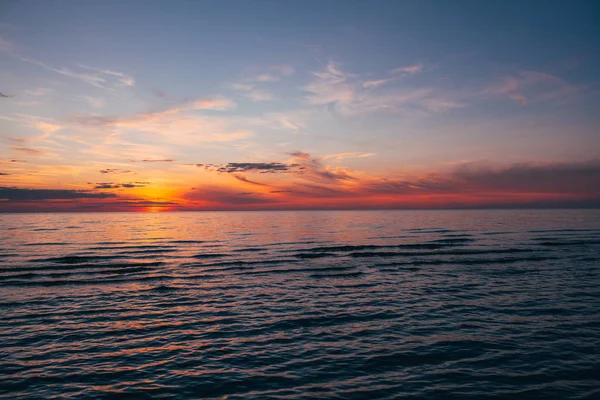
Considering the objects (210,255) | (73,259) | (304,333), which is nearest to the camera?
(304,333)

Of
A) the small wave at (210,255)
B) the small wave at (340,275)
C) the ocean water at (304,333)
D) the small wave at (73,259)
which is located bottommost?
the small wave at (73,259)

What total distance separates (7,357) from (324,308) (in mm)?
16319

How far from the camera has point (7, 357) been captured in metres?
16.0

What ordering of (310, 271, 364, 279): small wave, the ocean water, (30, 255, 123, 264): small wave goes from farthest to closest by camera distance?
(30, 255, 123, 264): small wave, (310, 271, 364, 279): small wave, the ocean water

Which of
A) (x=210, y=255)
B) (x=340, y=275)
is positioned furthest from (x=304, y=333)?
(x=210, y=255)

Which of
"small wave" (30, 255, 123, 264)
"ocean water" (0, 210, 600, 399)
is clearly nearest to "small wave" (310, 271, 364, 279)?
"ocean water" (0, 210, 600, 399)

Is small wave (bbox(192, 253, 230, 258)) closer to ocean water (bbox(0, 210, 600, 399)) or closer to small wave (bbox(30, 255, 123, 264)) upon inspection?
small wave (bbox(30, 255, 123, 264))

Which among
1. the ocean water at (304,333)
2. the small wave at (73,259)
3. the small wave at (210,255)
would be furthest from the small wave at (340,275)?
the small wave at (73,259)

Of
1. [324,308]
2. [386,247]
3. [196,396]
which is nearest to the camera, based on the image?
[196,396]

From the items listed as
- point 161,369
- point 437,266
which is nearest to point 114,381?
point 161,369

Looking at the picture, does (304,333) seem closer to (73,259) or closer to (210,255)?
(210,255)

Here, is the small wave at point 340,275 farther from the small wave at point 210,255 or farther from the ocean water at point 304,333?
the small wave at point 210,255

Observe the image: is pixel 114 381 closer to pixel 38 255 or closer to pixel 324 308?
pixel 324 308

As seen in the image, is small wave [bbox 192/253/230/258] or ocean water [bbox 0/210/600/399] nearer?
ocean water [bbox 0/210/600/399]
